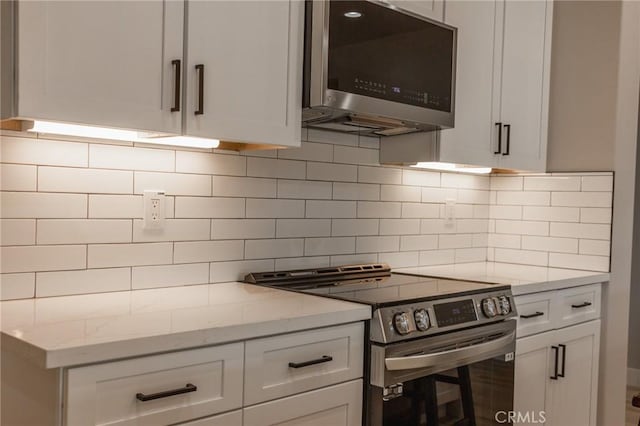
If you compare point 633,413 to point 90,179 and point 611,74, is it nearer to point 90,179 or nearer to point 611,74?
point 611,74

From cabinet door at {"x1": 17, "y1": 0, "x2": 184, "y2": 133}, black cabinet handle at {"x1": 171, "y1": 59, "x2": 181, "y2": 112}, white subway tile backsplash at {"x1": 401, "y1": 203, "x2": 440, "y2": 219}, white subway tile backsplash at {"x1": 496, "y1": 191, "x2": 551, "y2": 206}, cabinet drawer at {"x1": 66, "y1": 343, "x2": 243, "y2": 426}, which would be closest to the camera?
cabinet drawer at {"x1": 66, "y1": 343, "x2": 243, "y2": 426}

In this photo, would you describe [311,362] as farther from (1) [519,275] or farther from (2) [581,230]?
(2) [581,230]

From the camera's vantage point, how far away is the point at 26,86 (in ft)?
4.52

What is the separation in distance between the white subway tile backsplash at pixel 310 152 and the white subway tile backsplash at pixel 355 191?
0.43ft

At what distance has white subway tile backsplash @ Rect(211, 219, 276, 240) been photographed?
7.13ft

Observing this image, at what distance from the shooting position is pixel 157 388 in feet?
4.44

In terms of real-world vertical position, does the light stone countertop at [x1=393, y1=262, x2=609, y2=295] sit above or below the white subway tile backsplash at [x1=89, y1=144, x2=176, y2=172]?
below

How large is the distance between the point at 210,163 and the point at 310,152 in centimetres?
47

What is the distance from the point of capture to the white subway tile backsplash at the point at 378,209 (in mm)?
2678

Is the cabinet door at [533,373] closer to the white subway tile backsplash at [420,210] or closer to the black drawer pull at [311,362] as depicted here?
the white subway tile backsplash at [420,210]

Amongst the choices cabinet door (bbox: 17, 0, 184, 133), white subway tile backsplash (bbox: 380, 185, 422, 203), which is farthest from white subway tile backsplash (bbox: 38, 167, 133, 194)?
white subway tile backsplash (bbox: 380, 185, 422, 203)

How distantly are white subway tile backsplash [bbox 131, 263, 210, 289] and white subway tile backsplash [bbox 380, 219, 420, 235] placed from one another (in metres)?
0.93

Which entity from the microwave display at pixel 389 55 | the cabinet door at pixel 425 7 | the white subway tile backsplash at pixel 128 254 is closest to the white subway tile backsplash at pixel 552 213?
the microwave display at pixel 389 55

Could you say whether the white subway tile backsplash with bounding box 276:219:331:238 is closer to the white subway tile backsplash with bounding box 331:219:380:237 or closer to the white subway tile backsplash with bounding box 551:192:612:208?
the white subway tile backsplash with bounding box 331:219:380:237
